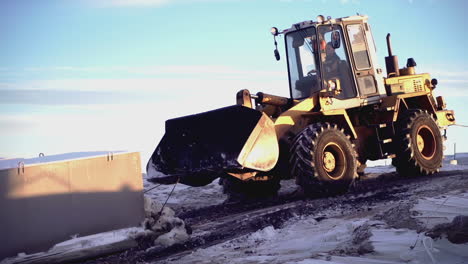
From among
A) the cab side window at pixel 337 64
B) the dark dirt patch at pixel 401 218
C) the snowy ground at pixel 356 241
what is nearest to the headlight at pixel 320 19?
the cab side window at pixel 337 64

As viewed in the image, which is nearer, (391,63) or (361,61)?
(361,61)

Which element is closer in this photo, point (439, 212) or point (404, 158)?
point (439, 212)

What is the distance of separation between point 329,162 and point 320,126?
0.70m

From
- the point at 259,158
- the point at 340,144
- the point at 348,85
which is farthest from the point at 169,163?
the point at 348,85

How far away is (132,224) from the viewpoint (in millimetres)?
7238

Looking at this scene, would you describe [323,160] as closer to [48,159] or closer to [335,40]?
[335,40]

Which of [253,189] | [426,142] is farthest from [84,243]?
[426,142]

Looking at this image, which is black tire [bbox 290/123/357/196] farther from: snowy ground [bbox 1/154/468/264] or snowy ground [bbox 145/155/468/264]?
snowy ground [bbox 145/155/468/264]

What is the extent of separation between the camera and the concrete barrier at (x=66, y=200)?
620 centimetres

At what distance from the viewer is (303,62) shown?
38.6 ft

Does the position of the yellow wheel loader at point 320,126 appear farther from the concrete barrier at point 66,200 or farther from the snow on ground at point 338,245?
the snow on ground at point 338,245

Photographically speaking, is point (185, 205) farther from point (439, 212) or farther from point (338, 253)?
point (338, 253)

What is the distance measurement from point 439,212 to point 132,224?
3.69m

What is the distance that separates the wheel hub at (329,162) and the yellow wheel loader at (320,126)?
0.02 m
